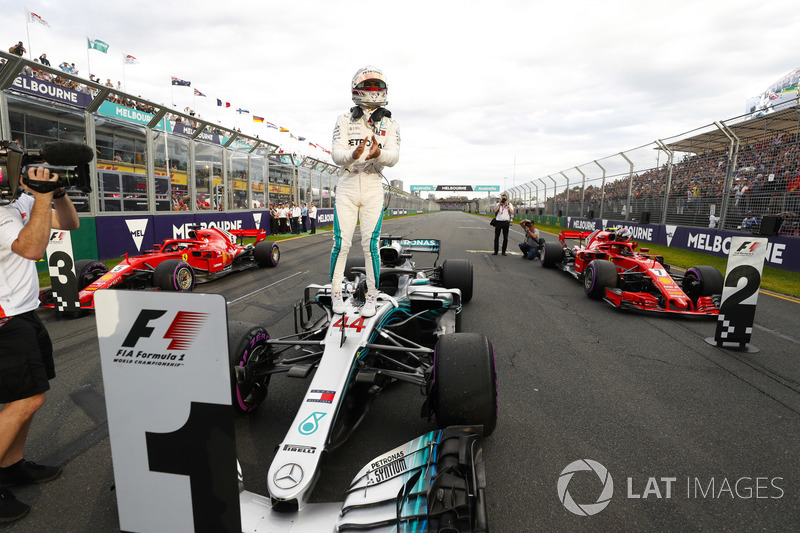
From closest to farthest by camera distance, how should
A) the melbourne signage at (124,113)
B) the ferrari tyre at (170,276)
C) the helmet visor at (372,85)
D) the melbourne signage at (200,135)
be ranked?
the helmet visor at (372,85) → the ferrari tyre at (170,276) → the melbourne signage at (124,113) → the melbourne signage at (200,135)

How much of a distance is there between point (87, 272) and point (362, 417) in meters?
5.57

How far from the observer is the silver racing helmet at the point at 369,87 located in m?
3.17

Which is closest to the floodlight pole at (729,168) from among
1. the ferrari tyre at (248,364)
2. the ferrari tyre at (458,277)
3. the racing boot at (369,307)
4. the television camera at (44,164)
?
the ferrari tyre at (458,277)

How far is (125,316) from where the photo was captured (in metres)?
1.36

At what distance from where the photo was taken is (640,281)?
6281 mm

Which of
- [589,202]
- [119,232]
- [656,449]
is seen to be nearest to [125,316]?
[656,449]

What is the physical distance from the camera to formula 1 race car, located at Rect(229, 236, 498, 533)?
5.37 feet

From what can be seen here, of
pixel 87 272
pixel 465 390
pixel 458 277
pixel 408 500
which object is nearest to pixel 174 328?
pixel 408 500

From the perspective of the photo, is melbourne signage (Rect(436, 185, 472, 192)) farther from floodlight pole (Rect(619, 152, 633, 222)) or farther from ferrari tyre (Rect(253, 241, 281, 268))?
ferrari tyre (Rect(253, 241, 281, 268))

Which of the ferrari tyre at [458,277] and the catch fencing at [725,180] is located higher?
the catch fencing at [725,180]

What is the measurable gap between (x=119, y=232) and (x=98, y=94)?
3209mm

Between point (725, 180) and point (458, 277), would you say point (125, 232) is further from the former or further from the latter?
point (725, 180)

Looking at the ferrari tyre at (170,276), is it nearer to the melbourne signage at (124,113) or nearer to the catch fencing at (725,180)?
the melbourne signage at (124,113)

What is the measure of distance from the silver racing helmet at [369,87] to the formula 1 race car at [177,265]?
4459mm
